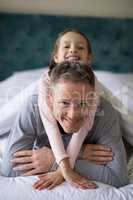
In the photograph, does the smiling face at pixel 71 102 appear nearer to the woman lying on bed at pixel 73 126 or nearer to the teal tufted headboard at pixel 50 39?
the woman lying on bed at pixel 73 126

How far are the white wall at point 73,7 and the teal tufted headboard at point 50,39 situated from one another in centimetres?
4

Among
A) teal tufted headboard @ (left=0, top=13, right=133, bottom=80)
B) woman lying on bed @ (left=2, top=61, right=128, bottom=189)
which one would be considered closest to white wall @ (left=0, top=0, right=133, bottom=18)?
teal tufted headboard @ (left=0, top=13, right=133, bottom=80)

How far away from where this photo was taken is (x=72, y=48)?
1.71 meters

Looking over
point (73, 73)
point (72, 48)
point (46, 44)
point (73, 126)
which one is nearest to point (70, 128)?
point (73, 126)

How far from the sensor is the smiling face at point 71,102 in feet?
4.28

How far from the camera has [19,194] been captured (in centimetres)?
133

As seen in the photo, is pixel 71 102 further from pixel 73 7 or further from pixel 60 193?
pixel 73 7

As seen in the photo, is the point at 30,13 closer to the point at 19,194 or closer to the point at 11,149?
the point at 11,149

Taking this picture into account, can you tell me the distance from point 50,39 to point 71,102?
4.30 ft

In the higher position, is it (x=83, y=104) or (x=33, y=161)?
(x=83, y=104)

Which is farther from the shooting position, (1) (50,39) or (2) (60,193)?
(1) (50,39)

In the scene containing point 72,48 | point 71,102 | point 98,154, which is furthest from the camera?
point 72,48

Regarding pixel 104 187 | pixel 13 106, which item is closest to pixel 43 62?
pixel 13 106

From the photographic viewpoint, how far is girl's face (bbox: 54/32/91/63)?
67.4 inches
